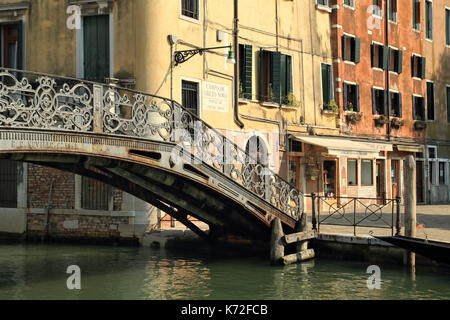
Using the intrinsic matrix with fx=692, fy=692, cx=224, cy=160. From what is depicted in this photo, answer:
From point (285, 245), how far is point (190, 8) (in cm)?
646

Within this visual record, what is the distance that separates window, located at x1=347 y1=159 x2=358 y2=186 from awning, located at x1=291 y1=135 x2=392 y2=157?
2.72 feet

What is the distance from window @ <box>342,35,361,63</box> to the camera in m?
22.5

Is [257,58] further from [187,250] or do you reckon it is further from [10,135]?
[10,135]

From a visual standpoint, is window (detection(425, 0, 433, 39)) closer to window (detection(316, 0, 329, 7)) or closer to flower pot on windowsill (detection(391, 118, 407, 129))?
flower pot on windowsill (detection(391, 118, 407, 129))

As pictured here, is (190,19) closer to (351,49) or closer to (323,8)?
(323,8)

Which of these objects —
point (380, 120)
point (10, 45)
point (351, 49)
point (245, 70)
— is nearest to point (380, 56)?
point (351, 49)

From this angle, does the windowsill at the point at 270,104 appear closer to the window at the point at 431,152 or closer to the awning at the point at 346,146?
the awning at the point at 346,146

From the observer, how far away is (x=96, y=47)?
1627 centimetres

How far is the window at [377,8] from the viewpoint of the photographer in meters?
24.1

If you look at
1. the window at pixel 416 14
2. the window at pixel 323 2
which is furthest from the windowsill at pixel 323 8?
the window at pixel 416 14

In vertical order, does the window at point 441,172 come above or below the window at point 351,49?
below

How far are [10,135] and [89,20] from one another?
7.87 metres

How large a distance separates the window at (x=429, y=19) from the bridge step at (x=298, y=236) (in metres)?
15.5
